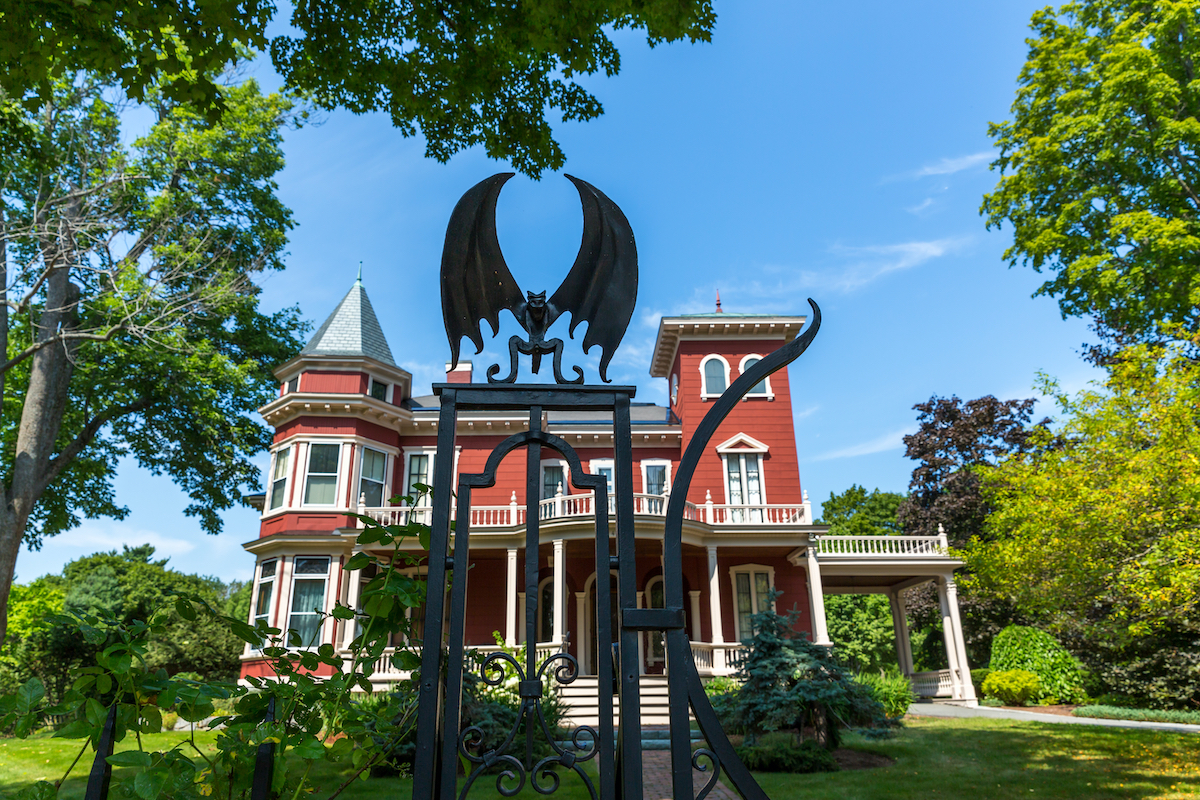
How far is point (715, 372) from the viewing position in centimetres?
2069

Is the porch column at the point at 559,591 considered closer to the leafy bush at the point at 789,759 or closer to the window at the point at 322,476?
the leafy bush at the point at 789,759

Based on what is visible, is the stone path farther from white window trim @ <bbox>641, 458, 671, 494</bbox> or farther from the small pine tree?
white window trim @ <bbox>641, 458, 671, 494</bbox>

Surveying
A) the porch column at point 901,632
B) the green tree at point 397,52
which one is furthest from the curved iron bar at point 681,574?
the porch column at point 901,632

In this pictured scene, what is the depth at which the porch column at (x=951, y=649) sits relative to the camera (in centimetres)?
1833

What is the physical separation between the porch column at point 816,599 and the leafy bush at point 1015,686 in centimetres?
573

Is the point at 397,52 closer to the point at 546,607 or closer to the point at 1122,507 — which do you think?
the point at 1122,507

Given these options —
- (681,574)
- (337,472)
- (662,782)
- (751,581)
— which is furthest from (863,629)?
(681,574)

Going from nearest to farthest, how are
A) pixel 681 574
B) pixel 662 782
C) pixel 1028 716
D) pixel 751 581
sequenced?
pixel 681 574 < pixel 662 782 < pixel 1028 716 < pixel 751 581

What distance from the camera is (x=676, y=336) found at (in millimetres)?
21016

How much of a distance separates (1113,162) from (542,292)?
2156 centimetres

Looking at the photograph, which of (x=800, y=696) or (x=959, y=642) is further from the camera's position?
(x=959, y=642)

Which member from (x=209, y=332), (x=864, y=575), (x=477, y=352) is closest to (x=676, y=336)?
(x=864, y=575)

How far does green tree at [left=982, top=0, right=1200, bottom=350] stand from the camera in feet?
54.6

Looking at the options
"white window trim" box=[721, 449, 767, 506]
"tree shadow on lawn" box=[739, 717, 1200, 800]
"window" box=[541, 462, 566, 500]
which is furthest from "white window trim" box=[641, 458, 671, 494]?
"tree shadow on lawn" box=[739, 717, 1200, 800]
